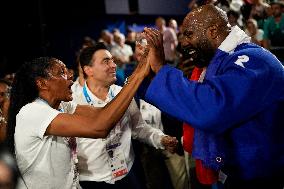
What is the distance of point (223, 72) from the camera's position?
2299mm

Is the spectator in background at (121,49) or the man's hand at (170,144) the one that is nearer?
the man's hand at (170,144)

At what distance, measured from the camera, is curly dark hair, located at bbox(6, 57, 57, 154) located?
2973 mm

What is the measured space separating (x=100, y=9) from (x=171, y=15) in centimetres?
295

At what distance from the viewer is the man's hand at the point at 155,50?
7.73ft

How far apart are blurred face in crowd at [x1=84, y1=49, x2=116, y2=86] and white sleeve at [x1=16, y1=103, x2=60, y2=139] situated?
1340 mm

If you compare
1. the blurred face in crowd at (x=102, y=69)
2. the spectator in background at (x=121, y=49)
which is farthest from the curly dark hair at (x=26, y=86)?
the spectator in background at (x=121, y=49)

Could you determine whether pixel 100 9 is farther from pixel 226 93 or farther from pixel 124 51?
pixel 226 93

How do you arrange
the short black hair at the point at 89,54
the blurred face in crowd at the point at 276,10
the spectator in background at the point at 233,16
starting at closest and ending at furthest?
1. the short black hair at the point at 89,54
2. the spectator in background at the point at 233,16
3. the blurred face in crowd at the point at 276,10

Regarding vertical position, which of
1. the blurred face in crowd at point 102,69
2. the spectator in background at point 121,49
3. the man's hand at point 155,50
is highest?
the man's hand at point 155,50

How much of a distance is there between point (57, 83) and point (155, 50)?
3.08ft

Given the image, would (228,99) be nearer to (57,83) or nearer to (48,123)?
(48,123)

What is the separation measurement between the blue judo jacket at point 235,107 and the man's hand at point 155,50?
0.06m

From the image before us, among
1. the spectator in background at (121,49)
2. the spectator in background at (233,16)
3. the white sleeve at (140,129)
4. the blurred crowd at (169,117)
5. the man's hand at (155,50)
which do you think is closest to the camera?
the man's hand at (155,50)

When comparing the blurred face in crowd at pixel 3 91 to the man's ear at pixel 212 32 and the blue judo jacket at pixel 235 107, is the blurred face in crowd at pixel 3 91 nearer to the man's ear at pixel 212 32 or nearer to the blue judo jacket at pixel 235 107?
the blue judo jacket at pixel 235 107
